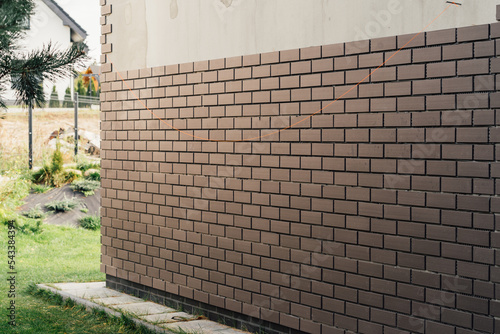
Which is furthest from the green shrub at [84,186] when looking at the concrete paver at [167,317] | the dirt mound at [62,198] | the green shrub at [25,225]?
the concrete paver at [167,317]

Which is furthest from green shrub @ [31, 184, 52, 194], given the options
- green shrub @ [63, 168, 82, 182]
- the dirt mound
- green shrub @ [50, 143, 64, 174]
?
green shrub @ [63, 168, 82, 182]

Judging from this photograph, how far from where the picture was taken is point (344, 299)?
433cm

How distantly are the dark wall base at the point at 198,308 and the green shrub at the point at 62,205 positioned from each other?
5781 millimetres

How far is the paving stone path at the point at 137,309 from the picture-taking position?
5.26m

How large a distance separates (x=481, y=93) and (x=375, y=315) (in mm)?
1763

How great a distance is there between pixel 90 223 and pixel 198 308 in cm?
683

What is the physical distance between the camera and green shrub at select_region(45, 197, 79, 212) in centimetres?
1241

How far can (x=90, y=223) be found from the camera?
39.3 feet

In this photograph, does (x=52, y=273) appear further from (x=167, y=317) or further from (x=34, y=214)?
(x=34, y=214)

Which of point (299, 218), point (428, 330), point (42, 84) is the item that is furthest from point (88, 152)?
point (428, 330)

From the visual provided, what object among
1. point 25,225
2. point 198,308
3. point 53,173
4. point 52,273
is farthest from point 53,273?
point 53,173

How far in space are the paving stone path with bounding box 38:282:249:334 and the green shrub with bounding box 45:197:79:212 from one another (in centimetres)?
542

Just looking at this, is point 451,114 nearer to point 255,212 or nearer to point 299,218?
point 299,218

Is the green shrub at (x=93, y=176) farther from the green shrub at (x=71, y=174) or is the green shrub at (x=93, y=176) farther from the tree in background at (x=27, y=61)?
the tree in background at (x=27, y=61)
